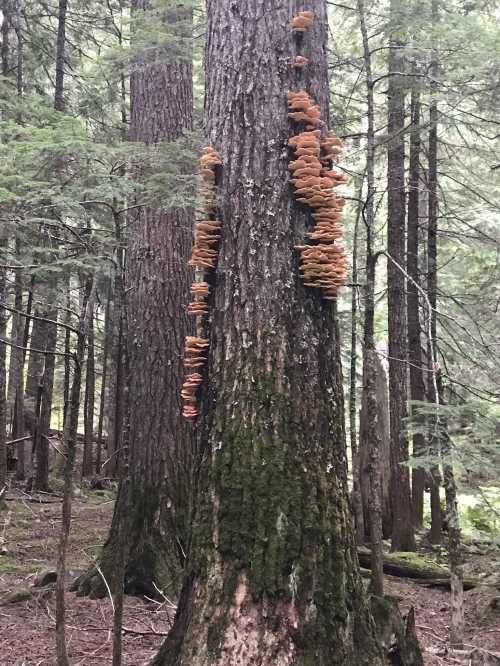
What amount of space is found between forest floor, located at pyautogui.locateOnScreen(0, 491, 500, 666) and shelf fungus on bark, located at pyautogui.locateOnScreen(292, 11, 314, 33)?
3.49 meters

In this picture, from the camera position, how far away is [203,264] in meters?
3.12

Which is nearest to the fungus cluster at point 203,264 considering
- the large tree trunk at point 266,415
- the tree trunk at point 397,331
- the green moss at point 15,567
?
the large tree trunk at point 266,415

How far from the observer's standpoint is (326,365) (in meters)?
3.02

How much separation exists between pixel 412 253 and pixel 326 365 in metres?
7.79

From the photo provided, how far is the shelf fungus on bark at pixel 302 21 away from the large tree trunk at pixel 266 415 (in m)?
0.05

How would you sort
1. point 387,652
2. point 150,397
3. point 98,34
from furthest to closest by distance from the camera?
point 98,34
point 150,397
point 387,652

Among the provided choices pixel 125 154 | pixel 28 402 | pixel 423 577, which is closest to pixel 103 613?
pixel 125 154

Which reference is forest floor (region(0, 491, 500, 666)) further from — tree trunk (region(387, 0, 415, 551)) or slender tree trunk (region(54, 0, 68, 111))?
slender tree trunk (region(54, 0, 68, 111))

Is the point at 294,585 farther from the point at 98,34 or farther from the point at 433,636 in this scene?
the point at 98,34

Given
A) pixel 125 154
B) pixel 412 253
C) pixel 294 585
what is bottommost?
pixel 294 585

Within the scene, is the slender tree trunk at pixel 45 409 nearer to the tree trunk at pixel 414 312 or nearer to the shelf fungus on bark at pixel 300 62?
the tree trunk at pixel 414 312

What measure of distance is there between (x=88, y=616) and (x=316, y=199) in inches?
141

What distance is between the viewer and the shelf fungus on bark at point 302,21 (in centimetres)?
320

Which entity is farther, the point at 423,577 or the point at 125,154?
the point at 423,577
